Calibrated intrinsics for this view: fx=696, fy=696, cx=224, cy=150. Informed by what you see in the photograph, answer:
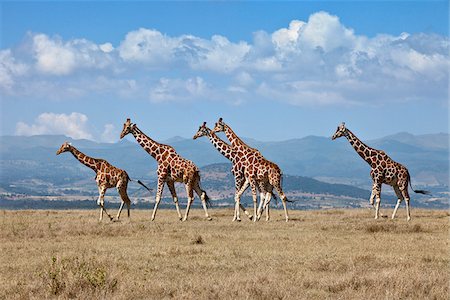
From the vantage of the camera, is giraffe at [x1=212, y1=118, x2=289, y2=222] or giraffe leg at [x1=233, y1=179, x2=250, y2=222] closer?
giraffe at [x1=212, y1=118, x2=289, y2=222]

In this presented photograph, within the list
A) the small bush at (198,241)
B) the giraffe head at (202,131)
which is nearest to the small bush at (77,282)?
the small bush at (198,241)

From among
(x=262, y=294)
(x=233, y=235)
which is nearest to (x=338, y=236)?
(x=233, y=235)

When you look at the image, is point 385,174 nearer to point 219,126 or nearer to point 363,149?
point 363,149

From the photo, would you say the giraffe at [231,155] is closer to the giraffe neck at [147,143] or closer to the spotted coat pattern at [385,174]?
the giraffe neck at [147,143]

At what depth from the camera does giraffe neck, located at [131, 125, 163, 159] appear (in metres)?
32.5

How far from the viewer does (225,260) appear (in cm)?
1852

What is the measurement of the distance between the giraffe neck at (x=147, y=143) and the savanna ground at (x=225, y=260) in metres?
4.49

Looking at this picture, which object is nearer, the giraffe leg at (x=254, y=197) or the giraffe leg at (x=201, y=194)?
the giraffe leg at (x=254, y=197)

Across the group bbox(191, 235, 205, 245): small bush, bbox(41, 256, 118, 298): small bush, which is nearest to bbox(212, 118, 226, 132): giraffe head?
bbox(191, 235, 205, 245): small bush

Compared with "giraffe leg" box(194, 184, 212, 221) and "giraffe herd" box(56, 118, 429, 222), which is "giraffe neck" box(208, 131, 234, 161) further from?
"giraffe leg" box(194, 184, 212, 221)

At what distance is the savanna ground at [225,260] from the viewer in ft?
46.9

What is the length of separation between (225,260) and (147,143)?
1551cm

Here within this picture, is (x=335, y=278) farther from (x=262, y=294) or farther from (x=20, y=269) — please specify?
(x=20, y=269)

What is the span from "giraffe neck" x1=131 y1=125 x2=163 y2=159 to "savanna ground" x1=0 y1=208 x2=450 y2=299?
449 cm
